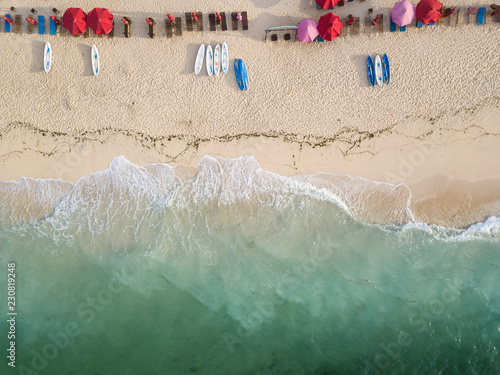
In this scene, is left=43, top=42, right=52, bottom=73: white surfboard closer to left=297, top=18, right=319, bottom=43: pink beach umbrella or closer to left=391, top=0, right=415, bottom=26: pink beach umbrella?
left=297, top=18, right=319, bottom=43: pink beach umbrella

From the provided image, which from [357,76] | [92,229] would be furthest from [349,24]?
[92,229]

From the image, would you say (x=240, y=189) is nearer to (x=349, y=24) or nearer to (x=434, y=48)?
(x=349, y=24)

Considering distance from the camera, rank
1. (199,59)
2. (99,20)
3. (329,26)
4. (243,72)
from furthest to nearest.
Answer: (199,59), (243,72), (99,20), (329,26)

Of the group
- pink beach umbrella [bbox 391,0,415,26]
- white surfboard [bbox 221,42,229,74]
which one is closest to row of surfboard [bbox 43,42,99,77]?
white surfboard [bbox 221,42,229,74]

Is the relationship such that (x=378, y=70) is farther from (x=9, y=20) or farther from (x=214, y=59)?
(x=9, y=20)

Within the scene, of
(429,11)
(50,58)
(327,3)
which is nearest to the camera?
(429,11)

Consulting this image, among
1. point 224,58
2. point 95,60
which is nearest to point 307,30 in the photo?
point 224,58

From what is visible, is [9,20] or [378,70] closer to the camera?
[378,70]

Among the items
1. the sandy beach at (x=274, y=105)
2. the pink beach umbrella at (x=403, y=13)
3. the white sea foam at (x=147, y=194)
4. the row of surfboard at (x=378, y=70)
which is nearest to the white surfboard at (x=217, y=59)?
the sandy beach at (x=274, y=105)
